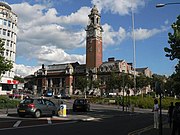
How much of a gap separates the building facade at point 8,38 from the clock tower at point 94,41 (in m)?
41.1

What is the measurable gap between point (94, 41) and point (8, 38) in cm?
4566

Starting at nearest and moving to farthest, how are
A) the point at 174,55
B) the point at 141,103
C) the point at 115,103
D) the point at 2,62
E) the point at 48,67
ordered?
the point at 174,55, the point at 2,62, the point at 141,103, the point at 115,103, the point at 48,67

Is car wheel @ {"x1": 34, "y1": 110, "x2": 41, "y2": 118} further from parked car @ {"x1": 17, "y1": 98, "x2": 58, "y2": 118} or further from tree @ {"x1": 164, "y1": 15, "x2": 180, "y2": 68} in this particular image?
tree @ {"x1": 164, "y1": 15, "x2": 180, "y2": 68}

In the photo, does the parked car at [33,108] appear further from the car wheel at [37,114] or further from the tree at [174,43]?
the tree at [174,43]

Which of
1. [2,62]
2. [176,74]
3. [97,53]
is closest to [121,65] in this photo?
[97,53]

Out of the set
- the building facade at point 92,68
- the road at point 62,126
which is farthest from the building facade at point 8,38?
the road at point 62,126

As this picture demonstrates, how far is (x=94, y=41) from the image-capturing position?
11825cm

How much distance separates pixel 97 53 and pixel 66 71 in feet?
76.0

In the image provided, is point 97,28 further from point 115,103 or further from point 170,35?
point 170,35

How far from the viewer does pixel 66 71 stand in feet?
445

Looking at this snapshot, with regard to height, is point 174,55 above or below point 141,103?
above

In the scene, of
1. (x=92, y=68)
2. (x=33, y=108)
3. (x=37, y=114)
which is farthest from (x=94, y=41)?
(x=33, y=108)

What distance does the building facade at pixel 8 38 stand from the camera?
7702 centimetres

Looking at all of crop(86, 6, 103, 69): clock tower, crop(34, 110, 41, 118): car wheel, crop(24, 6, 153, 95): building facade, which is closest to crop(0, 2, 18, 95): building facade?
crop(24, 6, 153, 95): building facade
